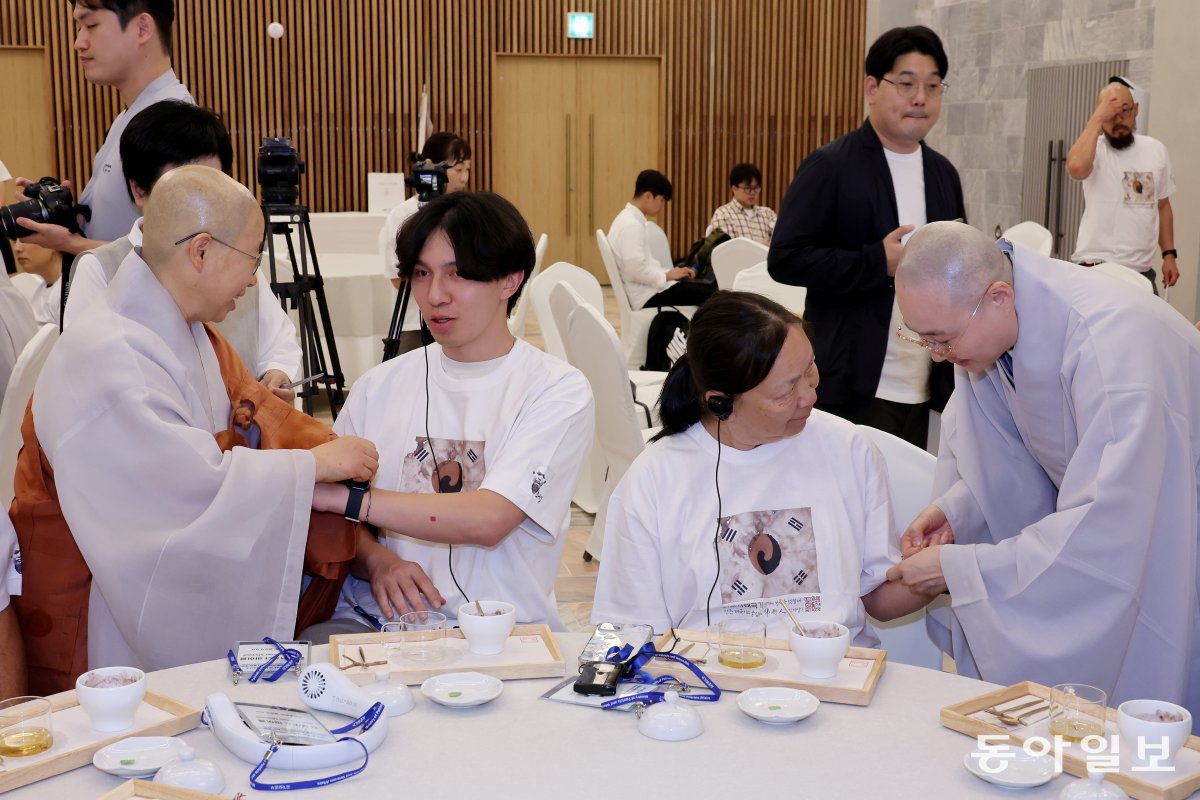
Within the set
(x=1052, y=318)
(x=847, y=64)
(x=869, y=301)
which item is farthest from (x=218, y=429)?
(x=847, y=64)

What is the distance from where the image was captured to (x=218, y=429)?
2.31 m

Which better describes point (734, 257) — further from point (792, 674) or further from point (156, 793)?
point (156, 793)

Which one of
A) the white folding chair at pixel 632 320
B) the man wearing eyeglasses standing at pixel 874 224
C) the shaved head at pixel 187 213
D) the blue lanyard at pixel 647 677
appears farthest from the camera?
the white folding chair at pixel 632 320

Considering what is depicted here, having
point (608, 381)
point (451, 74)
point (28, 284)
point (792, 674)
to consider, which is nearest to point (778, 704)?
point (792, 674)

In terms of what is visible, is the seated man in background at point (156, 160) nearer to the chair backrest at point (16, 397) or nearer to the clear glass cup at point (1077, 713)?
the chair backrest at point (16, 397)

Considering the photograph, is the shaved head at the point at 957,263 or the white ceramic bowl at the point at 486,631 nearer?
the white ceramic bowl at the point at 486,631

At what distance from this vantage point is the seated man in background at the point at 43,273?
4.72m

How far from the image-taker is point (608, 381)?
3961mm

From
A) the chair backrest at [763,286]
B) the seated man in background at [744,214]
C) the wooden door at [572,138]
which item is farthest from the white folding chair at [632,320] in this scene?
the wooden door at [572,138]

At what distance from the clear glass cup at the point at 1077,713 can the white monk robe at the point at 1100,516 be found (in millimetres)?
525

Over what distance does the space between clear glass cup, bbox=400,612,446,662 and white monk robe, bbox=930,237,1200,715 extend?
88cm

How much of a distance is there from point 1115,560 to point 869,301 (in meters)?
1.57

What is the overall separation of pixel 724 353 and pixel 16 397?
1.76 metres

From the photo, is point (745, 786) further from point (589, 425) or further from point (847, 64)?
point (847, 64)
